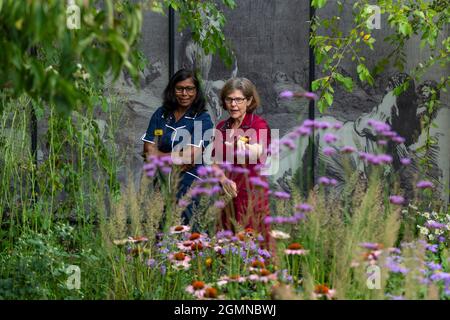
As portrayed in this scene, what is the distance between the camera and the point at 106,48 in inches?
113

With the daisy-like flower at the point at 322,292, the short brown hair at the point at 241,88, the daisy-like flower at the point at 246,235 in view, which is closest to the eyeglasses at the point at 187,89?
the short brown hair at the point at 241,88

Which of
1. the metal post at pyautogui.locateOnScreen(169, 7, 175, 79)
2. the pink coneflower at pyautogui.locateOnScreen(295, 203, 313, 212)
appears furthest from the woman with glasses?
the metal post at pyautogui.locateOnScreen(169, 7, 175, 79)

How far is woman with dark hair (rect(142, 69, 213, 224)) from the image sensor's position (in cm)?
546

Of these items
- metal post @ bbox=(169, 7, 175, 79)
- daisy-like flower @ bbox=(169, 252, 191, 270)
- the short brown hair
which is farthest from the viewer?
metal post @ bbox=(169, 7, 175, 79)

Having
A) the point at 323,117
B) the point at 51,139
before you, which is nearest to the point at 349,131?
the point at 323,117

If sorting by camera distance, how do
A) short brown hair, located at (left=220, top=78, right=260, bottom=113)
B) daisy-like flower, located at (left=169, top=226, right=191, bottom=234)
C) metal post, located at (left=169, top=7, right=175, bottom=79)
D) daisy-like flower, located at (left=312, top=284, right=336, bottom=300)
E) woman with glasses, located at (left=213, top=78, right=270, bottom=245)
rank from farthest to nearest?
metal post, located at (left=169, top=7, right=175, bottom=79) < short brown hair, located at (left=220, top=78, right=260, bottom=113) < woman with glasses, located at (left=213, top=78, right=270, bottom=245) < daisy-like flower, located at (left=169, top=226, right=191, bottom=234) < daisy-like flower, located at (left=312, top=284, right=336, bottom=300)

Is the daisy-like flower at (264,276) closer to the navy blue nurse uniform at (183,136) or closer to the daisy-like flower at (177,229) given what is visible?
the daisy-like flower at (177,229)

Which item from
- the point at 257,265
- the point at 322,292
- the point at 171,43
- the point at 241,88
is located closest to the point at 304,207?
the point at 322,292

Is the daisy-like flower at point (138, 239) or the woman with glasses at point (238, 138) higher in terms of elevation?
the woman with glasses at point (238, 138)

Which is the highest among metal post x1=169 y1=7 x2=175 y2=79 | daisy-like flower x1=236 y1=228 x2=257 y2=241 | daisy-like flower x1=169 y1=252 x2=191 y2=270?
metal post x1=169 y1=7 x2=175 y2=79

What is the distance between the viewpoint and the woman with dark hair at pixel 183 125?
5.46 meters

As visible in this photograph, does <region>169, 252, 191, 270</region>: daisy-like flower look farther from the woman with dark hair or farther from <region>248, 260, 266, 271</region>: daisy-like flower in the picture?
the woman with dark hair

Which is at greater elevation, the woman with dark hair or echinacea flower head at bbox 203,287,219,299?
the woman with dark hair

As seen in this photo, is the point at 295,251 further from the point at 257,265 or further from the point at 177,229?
the point at 177,229
